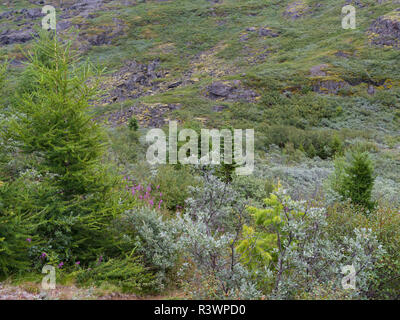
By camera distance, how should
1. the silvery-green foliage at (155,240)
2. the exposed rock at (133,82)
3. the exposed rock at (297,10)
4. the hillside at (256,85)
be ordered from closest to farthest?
the silvery-green foliage at (155,240), the hillside at (256,85), the exposed rock at (133,82), the exposed rock at (297,10)

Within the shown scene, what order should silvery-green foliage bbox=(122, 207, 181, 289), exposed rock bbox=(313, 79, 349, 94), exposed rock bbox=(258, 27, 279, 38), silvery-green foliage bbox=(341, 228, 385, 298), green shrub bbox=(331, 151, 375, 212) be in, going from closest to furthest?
silvery-green foliage bbox=(341, 228, 385, 298) → silvery-green foliage bbox=(122, 207, 181, 289) → green shrub bbox=(331, 151, 375, 212) → exposed rock bbox=(313, 79, 349, 94) → exposed rock bbox=(258, 27, 279, 38)

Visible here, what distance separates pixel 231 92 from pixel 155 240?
83.5ft

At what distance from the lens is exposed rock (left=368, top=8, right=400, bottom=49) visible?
31656mm

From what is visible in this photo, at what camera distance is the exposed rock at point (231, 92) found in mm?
27144

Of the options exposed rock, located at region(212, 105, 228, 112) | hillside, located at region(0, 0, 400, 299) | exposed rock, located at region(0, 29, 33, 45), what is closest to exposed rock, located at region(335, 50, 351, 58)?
hillside, located at region(0, 0, 400, 299)

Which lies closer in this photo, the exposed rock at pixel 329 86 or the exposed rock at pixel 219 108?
the exposed rock at pixel 219 108

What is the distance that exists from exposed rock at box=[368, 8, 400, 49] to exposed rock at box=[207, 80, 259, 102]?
18.5 metres

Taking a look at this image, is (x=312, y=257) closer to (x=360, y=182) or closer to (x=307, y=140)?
(x=360, y=182)

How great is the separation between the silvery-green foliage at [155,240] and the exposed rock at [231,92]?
79.2ft

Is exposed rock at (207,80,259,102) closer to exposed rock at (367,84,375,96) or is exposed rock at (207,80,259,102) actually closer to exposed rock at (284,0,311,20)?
exposed rock at (367,84,375,96)

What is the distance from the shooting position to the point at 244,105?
25594mm

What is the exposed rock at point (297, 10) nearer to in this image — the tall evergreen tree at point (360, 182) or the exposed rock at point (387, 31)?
the exposed rock at point (387, 31)

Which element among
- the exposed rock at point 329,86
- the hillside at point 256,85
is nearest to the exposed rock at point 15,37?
the hillside at point 256,85
